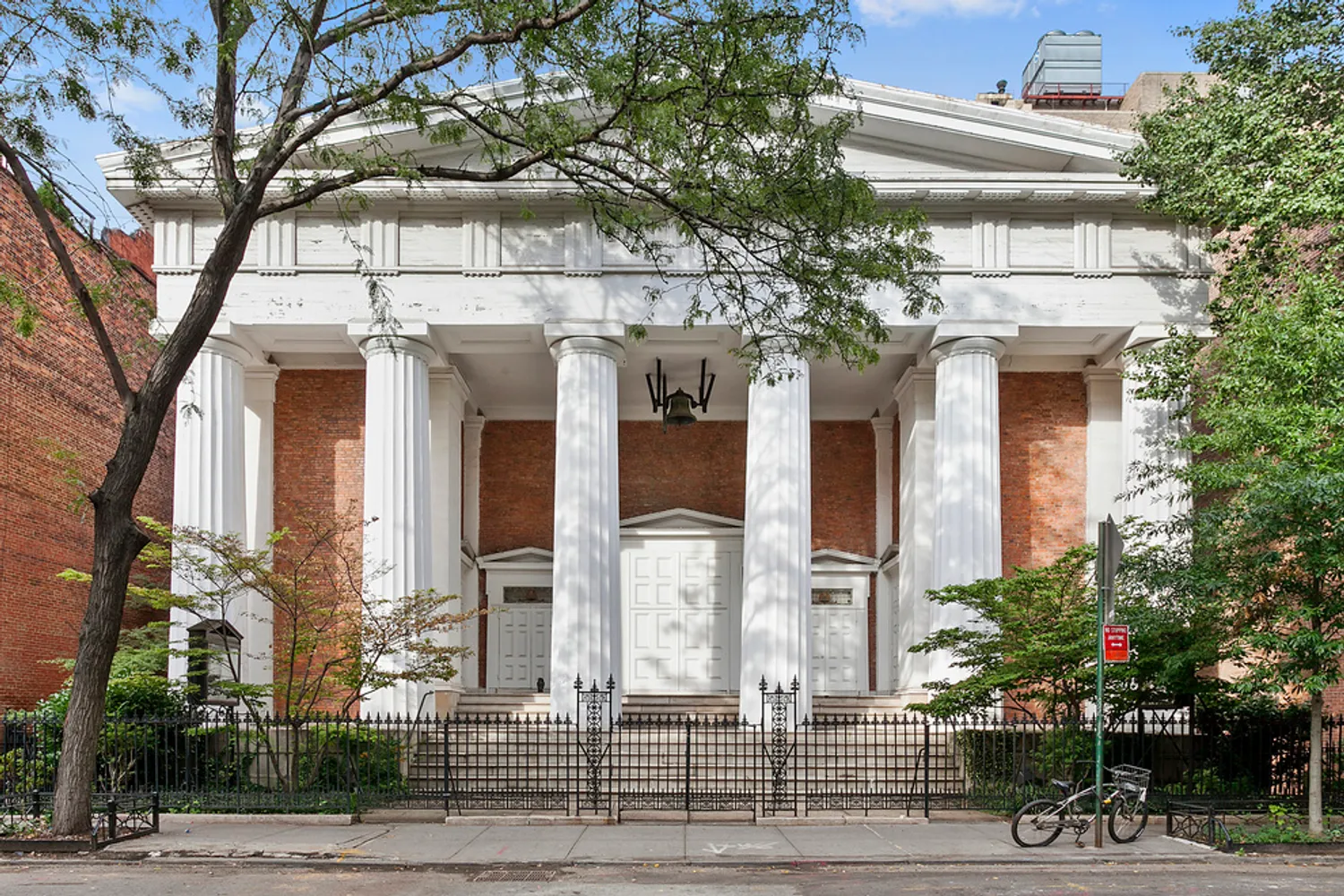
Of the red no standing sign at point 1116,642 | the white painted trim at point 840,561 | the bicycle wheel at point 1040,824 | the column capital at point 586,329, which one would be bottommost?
the bicycle wheel at point 1040,824

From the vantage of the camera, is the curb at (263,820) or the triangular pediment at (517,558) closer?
the curb at (263,820)

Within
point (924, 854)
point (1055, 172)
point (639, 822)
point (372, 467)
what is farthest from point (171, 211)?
point (924, 854)

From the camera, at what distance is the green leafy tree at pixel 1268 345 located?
1482cm

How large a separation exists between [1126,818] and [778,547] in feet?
29.3

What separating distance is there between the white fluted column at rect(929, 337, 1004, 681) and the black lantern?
4923 mm

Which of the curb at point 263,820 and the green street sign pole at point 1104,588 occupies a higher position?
the green street sign pole at point 1104,588

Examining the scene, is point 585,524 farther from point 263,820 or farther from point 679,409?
point 263,820

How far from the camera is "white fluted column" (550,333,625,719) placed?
22.2 m

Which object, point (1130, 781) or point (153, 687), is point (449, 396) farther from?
point (1130, 781)

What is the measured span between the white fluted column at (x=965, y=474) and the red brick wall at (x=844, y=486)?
18.4 feet

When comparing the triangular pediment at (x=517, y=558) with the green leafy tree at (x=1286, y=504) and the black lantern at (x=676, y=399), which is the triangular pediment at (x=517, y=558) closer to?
the black lantern at (x=676, y=399)

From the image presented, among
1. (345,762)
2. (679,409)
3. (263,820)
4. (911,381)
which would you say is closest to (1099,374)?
(911,381)

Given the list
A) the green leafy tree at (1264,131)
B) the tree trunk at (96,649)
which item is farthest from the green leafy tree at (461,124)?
the green leafy tree at (1264,131)

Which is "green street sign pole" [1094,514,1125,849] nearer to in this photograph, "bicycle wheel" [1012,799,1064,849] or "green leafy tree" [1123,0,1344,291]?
"bicycle wheel" [1012,799,1064,849]
